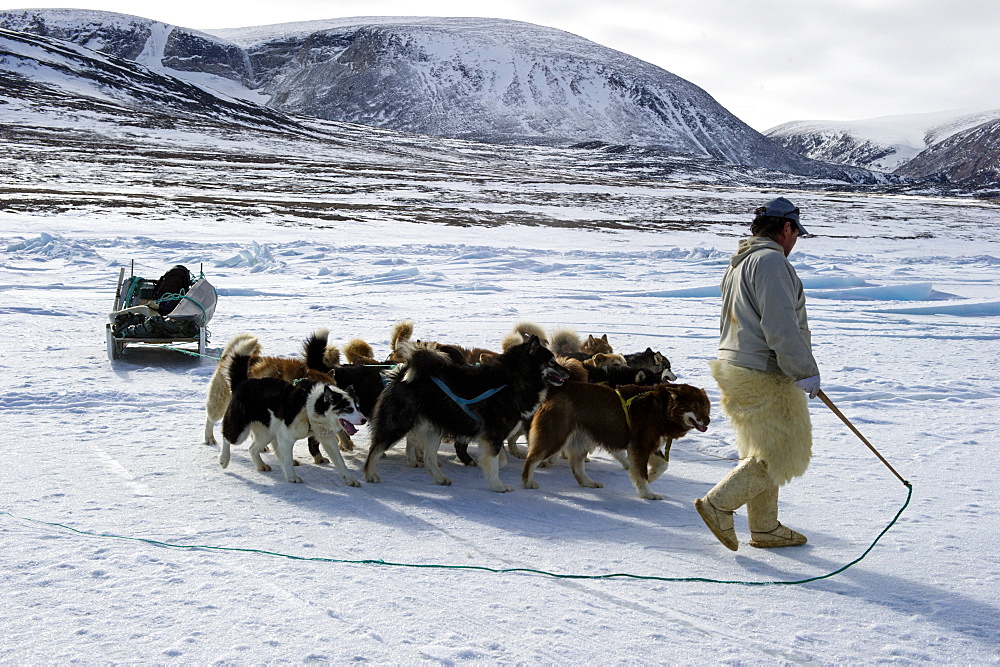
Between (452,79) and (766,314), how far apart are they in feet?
452

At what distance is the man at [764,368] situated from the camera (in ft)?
12.1

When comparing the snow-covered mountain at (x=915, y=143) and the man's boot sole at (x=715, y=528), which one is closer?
the man's boot sole at (x=715, y=528)

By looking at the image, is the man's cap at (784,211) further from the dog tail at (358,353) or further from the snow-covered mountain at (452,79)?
the snow-covered mountain at (452,79)

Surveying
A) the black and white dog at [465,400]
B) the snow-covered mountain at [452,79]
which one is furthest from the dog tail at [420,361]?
the snow-covered mountain at [452,79]

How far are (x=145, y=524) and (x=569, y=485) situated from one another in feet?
8.34

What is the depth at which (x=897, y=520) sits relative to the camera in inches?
180

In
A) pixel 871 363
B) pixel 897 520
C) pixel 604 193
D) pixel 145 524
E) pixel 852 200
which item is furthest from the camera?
pixel 852 200

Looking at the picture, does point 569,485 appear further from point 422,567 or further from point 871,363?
point 871,363

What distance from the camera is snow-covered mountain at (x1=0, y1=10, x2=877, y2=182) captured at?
12388cm

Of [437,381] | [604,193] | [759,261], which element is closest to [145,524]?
[437,381]

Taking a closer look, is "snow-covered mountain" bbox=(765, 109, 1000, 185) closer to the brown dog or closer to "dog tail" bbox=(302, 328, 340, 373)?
the brown dog

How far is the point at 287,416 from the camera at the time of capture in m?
5.11

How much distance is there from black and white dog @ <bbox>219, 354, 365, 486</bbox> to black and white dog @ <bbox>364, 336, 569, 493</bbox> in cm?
24

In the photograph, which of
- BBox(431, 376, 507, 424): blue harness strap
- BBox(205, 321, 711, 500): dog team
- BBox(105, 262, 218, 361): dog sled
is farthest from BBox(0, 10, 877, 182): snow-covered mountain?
BBox(431, 376, 507, 424): blue harness strap
